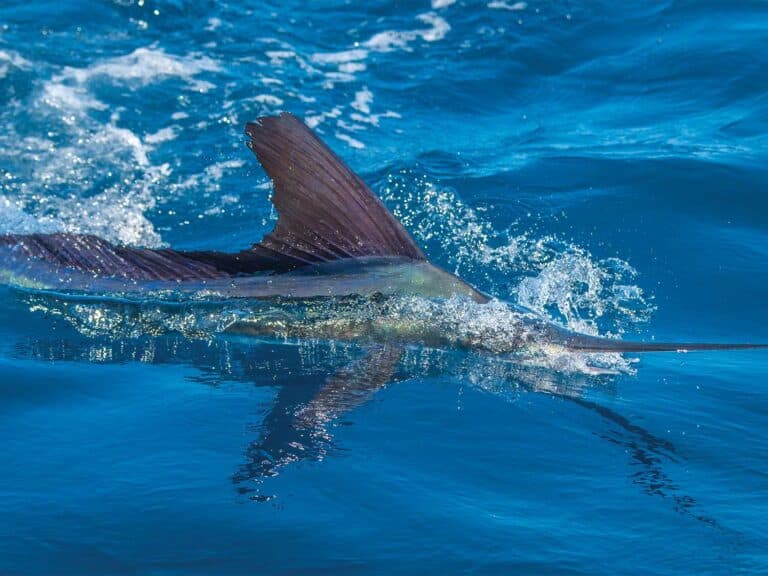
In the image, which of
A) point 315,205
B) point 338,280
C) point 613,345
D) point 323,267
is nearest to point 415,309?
point 338,280

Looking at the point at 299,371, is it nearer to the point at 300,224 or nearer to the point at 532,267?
the point at 300,224

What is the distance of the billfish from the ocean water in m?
0.09

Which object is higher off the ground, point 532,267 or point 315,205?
point 315,205

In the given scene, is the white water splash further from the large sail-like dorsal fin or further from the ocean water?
the large sail-like dorsal fin

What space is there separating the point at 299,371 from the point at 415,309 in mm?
567

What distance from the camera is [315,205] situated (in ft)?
15.6

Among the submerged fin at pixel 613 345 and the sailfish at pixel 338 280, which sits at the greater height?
the sailfish at pixel 338 280

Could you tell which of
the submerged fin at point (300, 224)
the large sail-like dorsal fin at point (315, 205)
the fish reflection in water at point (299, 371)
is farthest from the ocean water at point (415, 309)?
the large sail-like dorsal fin at point (315, 205)

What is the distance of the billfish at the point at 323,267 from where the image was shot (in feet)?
15.3

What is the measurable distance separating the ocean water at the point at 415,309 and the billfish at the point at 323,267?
89 mm

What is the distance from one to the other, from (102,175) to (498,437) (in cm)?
492

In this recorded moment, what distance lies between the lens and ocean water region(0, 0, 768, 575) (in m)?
3.33

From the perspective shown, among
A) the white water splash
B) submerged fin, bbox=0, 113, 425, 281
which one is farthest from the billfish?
the white water splash

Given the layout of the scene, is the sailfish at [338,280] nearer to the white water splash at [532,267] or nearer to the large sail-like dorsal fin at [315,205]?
the large sail-like dorsal fin at [315,205]
